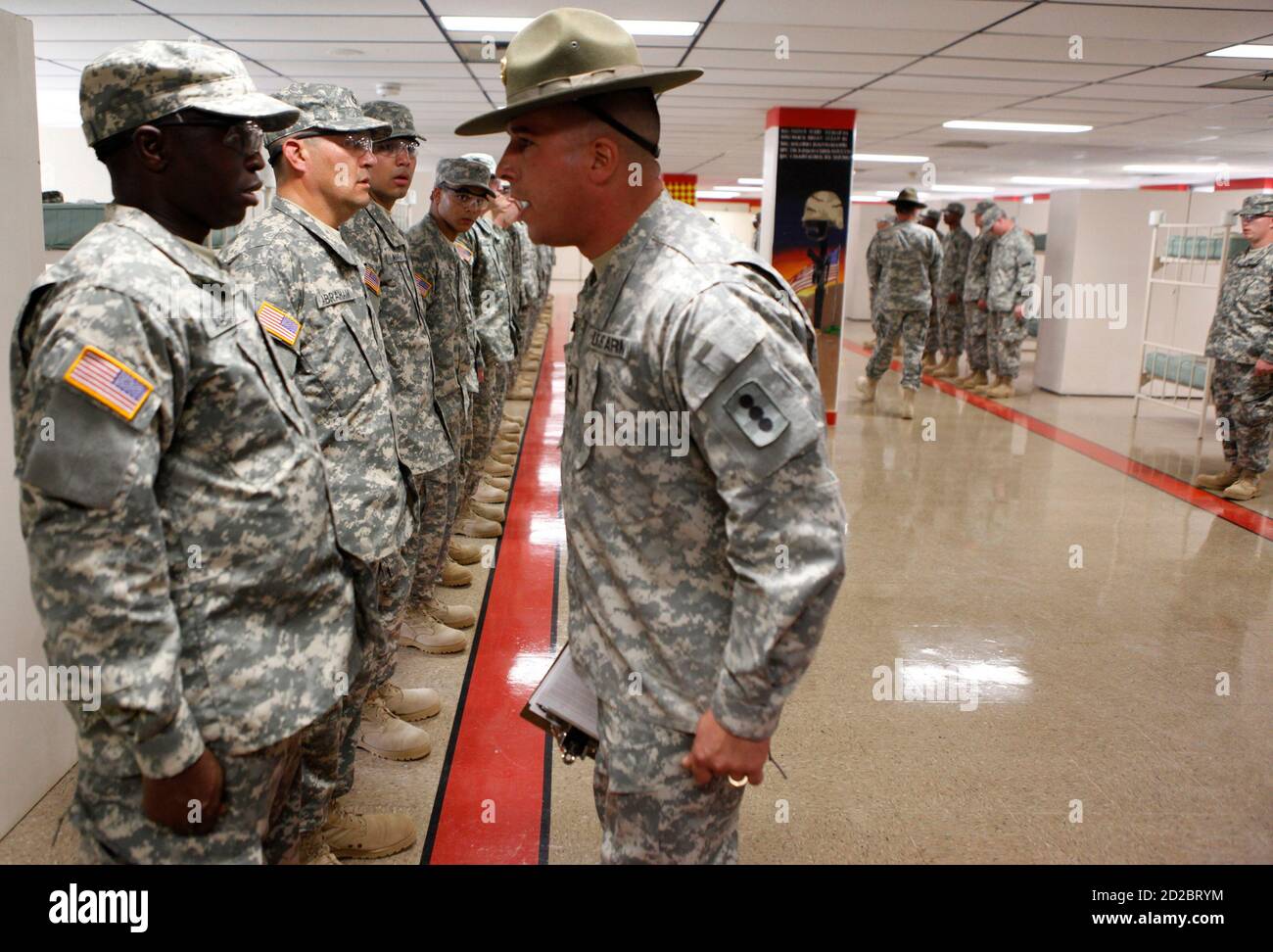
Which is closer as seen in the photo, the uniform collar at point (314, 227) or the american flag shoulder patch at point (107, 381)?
the american flag shoulder patch at point (107, 381)

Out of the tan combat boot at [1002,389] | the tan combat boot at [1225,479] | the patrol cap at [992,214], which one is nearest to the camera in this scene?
the tan combat boot at [1225,479]

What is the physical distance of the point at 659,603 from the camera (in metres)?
1.38

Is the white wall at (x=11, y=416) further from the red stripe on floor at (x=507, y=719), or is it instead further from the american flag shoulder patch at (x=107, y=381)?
the american flag shoulder patch at (x=107, y=381)

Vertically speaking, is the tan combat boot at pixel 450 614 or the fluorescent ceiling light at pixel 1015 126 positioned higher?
the fluorescent ceiling light at pixel 1015 126

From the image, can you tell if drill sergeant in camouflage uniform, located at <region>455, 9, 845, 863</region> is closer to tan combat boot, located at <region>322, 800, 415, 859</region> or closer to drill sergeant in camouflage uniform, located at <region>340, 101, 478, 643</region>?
tan combat boot, located at <region>322, 800, 415, 859</region>

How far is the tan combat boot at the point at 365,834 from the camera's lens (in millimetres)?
2346

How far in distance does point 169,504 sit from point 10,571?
140 centimetres

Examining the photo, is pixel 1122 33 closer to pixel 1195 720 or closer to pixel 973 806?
pixel 1195 720

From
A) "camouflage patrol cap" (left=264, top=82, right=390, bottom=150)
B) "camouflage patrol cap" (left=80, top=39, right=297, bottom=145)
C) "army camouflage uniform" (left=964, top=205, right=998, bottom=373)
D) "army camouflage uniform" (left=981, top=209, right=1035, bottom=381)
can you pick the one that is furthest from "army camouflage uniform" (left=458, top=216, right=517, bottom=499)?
"army camouflage uniform" (left=964, top=205, right=998, bottom=373)

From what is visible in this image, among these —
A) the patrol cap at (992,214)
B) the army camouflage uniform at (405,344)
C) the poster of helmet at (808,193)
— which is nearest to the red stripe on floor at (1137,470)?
the patrol cap at (992,214)

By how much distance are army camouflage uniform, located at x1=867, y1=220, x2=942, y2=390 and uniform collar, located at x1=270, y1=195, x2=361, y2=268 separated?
684 centimetres

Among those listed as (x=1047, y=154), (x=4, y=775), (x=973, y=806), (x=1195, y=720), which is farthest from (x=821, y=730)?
(x=1047, y=154)

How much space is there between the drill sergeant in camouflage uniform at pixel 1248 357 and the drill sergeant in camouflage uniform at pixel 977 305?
3.72 meters

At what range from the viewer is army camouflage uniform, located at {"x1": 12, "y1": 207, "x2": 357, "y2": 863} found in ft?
3.99
